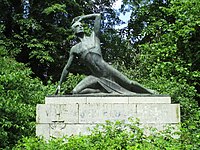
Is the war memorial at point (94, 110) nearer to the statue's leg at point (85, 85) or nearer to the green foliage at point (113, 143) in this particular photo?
the statue's leg at point (85, 85)

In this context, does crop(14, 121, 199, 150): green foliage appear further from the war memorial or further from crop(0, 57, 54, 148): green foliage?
crop(0, 57, 54, 148): green foliage

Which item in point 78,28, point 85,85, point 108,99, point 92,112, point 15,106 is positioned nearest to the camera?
point 92,112

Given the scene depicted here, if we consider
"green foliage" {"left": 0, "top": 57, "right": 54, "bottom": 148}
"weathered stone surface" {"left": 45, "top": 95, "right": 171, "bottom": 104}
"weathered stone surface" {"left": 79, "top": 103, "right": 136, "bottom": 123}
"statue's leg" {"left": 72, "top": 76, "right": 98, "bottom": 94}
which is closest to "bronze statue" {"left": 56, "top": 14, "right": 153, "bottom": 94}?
"statue's leg" {"left": 72, "top": 76, "right": 98, "bottom": 94}

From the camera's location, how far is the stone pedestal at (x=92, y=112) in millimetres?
8562

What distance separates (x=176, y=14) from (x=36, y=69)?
8.09 metres

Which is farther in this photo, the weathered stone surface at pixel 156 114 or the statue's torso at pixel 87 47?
the statue's torso at pixel 87 47

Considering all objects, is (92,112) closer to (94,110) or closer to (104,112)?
(94,110)

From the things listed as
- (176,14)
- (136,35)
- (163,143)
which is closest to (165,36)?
(176,14)

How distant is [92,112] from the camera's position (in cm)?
858

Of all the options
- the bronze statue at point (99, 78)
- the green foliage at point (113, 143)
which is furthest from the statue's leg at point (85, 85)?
the green foliage at point (113, 143)

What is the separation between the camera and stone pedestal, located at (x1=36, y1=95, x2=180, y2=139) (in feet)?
28.1

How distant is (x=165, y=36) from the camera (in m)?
18.3

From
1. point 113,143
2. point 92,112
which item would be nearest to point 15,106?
point 92,112

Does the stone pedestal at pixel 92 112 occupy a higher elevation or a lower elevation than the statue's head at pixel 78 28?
lower
